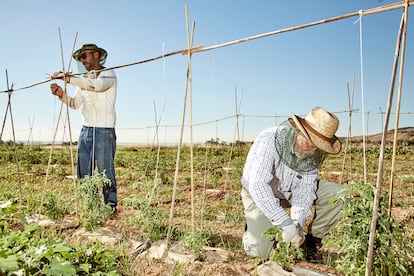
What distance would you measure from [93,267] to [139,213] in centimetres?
87

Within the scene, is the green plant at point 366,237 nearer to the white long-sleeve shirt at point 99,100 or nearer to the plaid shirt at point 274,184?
the plaid shirt at point 274,184

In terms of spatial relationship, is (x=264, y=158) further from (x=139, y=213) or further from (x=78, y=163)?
(x=78, y=163)

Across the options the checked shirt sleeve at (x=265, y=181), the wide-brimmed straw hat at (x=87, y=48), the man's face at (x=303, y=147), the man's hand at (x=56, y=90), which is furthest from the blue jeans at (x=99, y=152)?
the man's face at (x=303, y=147)

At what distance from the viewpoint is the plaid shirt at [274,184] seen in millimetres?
2707

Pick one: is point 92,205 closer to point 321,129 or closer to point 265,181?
point 265,181

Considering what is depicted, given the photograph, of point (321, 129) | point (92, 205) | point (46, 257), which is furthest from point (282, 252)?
point (92, 205)

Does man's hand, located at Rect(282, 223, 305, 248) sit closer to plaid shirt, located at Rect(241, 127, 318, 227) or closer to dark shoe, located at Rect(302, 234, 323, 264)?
plaid shirt, located at Rect(241, 127, 318, 227)

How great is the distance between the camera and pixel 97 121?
161 inches

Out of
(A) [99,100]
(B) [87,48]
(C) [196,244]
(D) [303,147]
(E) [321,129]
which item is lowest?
(C) [196,244]

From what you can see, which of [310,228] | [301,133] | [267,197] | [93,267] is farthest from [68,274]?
[310,228]

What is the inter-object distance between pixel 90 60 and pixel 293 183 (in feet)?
9.01

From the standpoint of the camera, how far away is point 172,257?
8.91 feet

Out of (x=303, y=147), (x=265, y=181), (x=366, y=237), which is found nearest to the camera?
(x=366, y=237)

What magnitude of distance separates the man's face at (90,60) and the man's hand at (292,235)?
9.37ft
